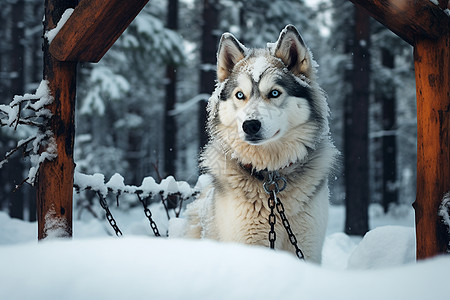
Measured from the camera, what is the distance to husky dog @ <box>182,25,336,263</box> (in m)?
3.57

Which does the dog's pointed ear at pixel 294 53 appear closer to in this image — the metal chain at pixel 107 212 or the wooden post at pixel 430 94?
the wooden post at pixel 430 94

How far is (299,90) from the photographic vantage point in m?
3.83

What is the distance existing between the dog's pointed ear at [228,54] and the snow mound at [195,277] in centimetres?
Answer: 265

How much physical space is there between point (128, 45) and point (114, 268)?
372 inches

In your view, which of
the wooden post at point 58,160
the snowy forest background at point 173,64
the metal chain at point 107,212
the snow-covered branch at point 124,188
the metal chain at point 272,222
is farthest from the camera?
the snowy forest background at point 173,64

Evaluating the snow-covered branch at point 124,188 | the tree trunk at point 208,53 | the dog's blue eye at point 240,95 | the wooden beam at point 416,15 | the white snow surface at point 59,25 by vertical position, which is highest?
the tree trunk at point 208,53

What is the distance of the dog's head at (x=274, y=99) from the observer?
12.1 feet

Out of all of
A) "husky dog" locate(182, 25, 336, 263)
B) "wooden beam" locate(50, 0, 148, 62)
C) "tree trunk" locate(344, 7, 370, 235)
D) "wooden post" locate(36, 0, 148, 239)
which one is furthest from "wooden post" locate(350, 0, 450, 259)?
Result: "tree trunk" locate(344, 7, 370, 235)

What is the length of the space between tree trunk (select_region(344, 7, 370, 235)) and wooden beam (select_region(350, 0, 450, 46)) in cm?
761

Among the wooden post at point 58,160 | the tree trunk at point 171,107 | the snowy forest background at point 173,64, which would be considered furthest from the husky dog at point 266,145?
the tree trunk at point 171,107

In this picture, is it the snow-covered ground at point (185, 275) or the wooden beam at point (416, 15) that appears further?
the wooden beam at point (416, 15)

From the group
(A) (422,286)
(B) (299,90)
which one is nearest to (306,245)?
(B) (299,90)

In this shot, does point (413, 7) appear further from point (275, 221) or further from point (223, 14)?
point (223, 14)

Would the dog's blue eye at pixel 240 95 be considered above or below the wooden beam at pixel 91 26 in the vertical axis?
below
